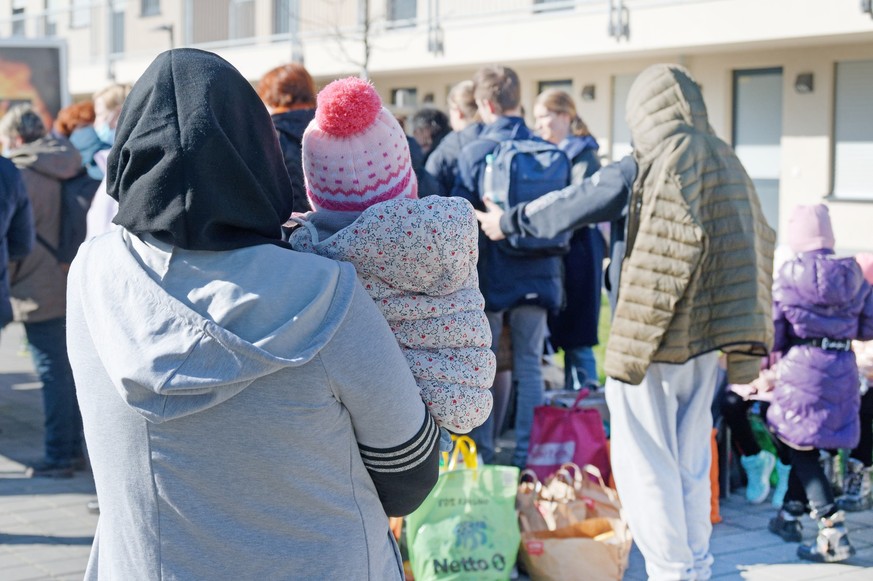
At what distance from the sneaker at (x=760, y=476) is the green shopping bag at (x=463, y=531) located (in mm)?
2105

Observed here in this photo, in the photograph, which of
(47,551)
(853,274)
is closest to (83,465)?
(47,551)

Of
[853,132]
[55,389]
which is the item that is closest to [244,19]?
[853,132]

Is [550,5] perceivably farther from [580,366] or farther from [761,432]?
[761,432]

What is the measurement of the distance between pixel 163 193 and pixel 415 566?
316 cm

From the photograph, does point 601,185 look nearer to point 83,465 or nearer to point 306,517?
point 306,517

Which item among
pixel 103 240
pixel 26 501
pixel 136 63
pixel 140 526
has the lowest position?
pixel 26 501

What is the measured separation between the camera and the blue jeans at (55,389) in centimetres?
683

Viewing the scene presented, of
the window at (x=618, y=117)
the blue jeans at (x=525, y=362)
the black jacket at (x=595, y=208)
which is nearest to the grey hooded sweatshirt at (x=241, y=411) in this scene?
the black jacket at (x=595, y=208)

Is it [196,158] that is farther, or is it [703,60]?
[703,60]

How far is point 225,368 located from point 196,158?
0.34 m

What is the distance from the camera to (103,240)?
2135 millimetres

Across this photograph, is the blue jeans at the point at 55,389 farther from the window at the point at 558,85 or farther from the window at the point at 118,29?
the window at the point at 118,29

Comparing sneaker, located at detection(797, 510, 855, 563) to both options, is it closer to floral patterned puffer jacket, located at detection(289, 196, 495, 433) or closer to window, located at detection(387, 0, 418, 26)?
floral patterned puffer jacket, located at detection(289, 196, 495, 433)

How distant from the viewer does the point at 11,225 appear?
6.42 metres
